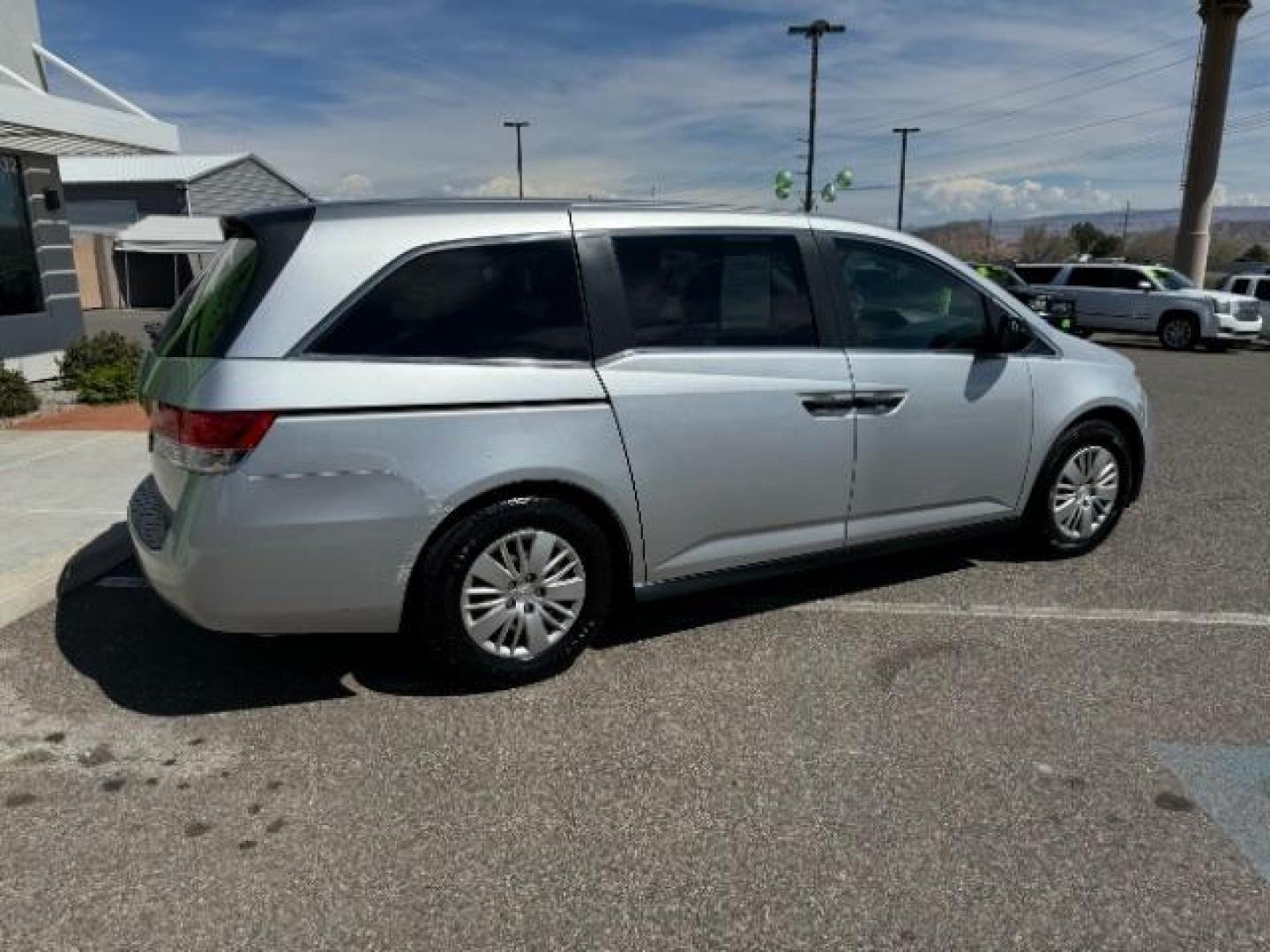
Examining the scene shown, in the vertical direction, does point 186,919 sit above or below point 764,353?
below

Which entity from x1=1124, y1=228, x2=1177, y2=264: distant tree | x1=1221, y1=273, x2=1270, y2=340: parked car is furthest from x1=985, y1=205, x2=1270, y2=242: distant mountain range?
x1=1221, y1=273, x2=1270, y2=340: parked car

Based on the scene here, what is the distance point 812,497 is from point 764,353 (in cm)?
65

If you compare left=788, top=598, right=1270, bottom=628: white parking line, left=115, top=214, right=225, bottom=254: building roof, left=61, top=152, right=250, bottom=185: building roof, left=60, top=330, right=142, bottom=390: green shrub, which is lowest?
left=788, top=598, right=1270, bottom=628: white parking line

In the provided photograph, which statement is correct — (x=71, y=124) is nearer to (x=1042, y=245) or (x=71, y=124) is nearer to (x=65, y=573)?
(x=65, y=573)

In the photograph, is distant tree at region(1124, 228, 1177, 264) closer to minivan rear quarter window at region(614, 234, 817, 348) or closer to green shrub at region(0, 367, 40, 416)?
green shrub at region(0, 367, 40, 416)

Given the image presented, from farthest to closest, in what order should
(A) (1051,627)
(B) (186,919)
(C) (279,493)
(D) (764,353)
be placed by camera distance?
(A) (1051,627) < (D) (764,353) < (C) (279,493) < (B) (186,919)

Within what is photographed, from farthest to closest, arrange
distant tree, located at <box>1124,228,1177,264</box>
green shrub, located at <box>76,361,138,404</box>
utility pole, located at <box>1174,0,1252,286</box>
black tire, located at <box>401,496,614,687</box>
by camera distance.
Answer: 1. distant tree, located at <box>1124,228,1177,264</box>
2. utility pole, located at <box>1174,0,1252,286</box>
3. green shrub, located at <box>76,361,138,404</box>
4. black tire, located at <box>401,496,614,687</box>

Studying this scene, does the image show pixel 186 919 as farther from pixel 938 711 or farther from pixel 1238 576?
pixel 1238 576

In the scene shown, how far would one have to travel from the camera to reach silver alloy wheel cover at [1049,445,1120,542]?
5.02 metres

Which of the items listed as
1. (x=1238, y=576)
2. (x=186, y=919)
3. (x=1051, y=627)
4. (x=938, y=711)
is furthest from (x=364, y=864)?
(x=1238, y=576)

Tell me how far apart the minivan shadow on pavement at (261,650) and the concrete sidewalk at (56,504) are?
→ 177 mm

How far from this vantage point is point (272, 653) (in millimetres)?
4020

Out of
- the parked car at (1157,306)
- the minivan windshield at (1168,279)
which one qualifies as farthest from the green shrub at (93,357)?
the minivan windshield at (1168,279)

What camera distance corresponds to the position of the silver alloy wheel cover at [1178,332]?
63.9 feet
